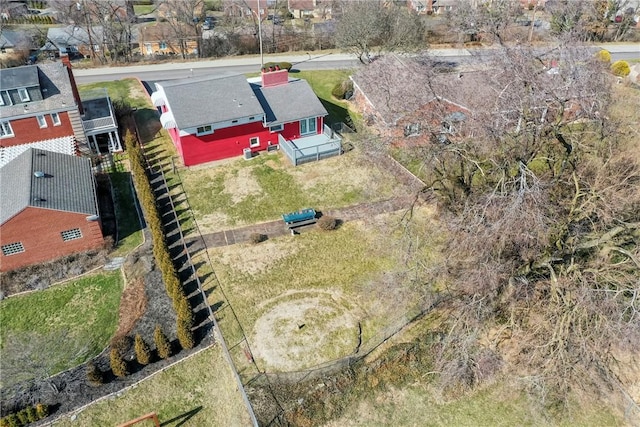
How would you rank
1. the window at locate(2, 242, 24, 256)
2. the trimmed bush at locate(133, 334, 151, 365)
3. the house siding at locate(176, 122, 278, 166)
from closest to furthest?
the trimmed bush at locate(133, 334, 151, 365) → the window at locate(2, 242, 24, 256) → the house siding at locate(176, 122, 278, 166)

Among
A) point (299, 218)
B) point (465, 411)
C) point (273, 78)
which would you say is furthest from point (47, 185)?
point (465, 411)

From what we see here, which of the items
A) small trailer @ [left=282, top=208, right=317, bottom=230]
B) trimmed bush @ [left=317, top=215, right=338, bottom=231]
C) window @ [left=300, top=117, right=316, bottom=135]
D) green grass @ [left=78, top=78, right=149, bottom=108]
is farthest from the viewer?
green grass @ [left=78, top=78, right=149, bottom=108]

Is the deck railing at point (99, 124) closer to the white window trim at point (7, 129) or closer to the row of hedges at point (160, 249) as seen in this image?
the row of hedges at point (160, 249)

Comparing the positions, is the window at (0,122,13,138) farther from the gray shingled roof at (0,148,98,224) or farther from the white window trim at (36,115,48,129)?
the gray shingled roof at (0,148,98,224)

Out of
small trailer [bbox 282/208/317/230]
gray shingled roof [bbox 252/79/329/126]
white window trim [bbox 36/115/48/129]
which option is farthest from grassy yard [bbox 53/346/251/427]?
white window trim [bbox 36/115/48/129]

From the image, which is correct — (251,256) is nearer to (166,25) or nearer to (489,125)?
(489,125)

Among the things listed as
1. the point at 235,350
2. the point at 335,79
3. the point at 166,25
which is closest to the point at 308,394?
the point at 235,350

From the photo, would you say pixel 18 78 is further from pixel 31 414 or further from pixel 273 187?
pixel 31 414

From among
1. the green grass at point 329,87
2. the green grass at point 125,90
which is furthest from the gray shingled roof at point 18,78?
the green grass at point 329,87
